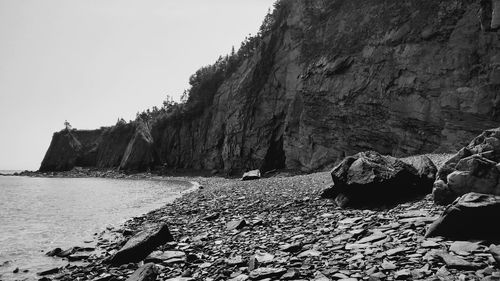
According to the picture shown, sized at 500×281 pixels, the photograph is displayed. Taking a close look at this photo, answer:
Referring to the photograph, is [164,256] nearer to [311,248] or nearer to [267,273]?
[267,273]

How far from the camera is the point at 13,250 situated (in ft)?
44.1

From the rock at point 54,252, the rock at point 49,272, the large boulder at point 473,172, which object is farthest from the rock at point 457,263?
the rock at point 54,252

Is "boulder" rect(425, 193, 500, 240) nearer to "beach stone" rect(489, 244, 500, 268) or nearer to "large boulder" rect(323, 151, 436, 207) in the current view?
"beach stone" rect(489, 244, 500, 268)

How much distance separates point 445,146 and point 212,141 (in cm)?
5486

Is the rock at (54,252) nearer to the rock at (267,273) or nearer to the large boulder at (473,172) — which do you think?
the rock at (267,273)

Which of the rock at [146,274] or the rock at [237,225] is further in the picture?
the rock at [237,225]

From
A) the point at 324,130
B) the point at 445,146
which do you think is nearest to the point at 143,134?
the point at 324,130

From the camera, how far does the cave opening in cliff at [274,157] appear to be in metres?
61.2

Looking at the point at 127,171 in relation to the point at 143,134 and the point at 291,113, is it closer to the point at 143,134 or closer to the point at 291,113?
the point at 143,134

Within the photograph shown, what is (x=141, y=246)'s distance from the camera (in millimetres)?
10859

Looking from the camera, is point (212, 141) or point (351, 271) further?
point (212, 141)

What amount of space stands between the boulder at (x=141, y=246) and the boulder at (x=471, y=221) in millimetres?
8171

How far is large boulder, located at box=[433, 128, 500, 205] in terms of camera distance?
9430 millimetres

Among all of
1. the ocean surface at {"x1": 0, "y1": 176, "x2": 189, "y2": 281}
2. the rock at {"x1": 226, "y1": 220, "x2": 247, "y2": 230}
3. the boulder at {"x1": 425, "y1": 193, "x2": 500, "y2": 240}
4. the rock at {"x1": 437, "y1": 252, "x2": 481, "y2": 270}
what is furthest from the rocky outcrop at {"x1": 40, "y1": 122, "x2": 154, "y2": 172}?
the rock at {"x1": 437, "y1": 252, "x2": 481, "y2": 270}
